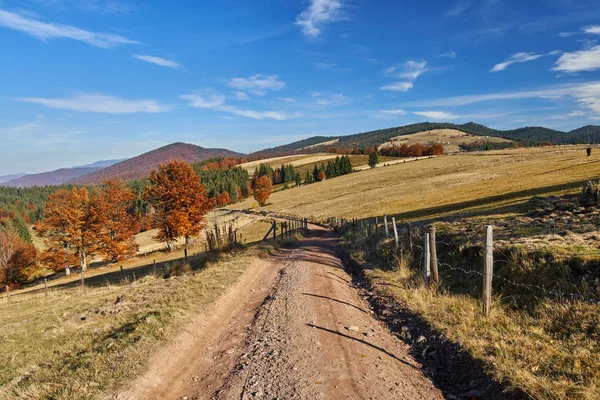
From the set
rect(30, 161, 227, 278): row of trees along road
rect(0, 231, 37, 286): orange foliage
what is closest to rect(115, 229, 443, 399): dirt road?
rect(30, 161, 227, 278): row of trees along road

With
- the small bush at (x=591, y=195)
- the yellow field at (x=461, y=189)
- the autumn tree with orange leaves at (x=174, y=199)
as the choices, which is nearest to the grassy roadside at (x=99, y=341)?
the small bush at (x=591, y=195)

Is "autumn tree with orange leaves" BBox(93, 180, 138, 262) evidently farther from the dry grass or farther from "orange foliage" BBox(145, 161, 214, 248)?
the dry grass

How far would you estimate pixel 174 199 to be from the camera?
4019 centimetres

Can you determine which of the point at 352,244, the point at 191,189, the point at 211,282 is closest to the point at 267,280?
the point at 211,282

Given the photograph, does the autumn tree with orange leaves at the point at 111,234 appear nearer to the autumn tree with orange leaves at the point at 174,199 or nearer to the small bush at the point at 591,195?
the autumn tree with orange leaves at the point at 174,199

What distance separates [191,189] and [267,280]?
103 feet

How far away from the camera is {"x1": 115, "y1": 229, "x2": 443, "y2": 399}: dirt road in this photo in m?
5.18

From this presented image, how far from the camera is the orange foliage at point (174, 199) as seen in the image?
1564 inches

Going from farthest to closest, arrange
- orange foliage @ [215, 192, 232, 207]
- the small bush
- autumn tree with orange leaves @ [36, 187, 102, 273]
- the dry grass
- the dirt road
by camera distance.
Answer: orange foliage @ [215, 192, 232, 207] < autumn tree with orange leaves @ [36, 187, 102, 273] < the small bush < the dirt road < the dry grass

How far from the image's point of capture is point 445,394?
519cm

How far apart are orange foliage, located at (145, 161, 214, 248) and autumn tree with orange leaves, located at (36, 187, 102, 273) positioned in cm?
924

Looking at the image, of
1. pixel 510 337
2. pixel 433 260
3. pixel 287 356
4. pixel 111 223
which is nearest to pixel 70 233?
pixel 111 223

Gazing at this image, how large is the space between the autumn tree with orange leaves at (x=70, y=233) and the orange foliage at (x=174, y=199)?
30.3ft

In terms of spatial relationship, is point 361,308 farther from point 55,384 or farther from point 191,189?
point 191,189
